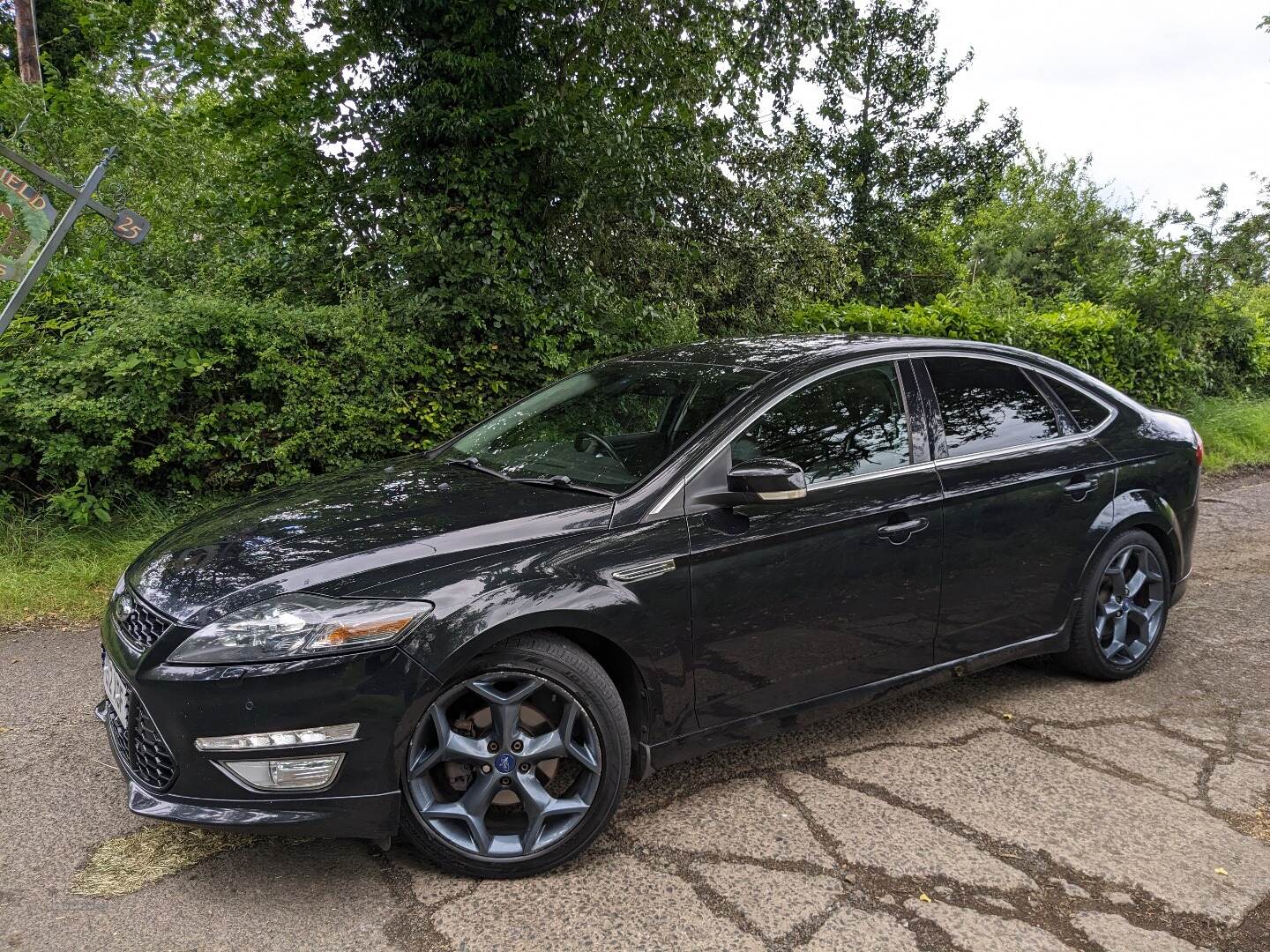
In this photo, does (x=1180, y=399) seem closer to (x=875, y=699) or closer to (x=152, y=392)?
(x=875, y=699)

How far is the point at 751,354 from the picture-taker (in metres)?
3.85

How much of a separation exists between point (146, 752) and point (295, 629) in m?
0.62

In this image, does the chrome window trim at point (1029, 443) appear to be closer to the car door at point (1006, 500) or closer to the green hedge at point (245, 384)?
the car door at point (1006, 500)

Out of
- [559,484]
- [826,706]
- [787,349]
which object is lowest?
[826,706]

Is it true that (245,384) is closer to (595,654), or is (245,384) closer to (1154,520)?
(595,654)

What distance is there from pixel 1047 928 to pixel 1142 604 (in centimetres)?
230

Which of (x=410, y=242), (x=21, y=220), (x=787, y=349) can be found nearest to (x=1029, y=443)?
(x=787, y=349)

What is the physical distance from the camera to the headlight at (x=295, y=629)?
2512 millimetres

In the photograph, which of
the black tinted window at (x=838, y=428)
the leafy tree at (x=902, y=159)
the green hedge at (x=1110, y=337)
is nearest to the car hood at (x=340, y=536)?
the black tinted window at (x=838, y=428)

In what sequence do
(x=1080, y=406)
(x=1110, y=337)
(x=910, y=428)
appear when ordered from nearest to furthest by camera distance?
(x=910, y=428)
(x=1080, y=406)
(x=1110, y=337)

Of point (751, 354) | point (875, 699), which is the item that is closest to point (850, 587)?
point (875, 699)

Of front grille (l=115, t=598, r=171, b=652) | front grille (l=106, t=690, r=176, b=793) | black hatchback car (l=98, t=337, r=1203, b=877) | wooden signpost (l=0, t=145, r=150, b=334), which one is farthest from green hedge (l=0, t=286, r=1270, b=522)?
front grille (l=106, t=690, r=176, b=793)

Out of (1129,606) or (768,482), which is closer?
(768,482)

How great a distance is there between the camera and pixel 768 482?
3000mm
